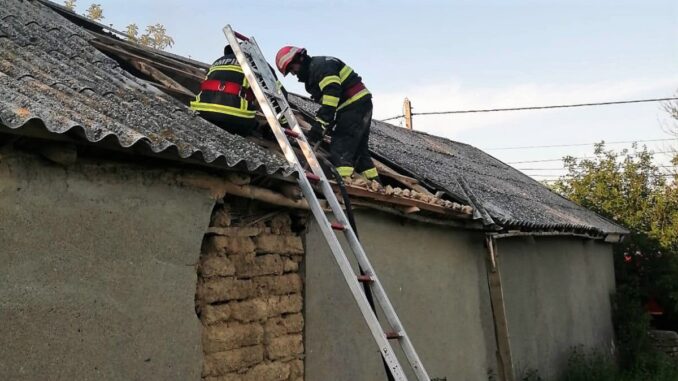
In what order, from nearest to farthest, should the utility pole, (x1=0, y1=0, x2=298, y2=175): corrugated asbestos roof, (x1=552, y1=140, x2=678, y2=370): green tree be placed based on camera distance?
(x1=0, y1=0, x2=298, y2=175): corrugated asbestos roof → (x1=552, y1=140, x2=678, y2=370): green tree → the utility pole

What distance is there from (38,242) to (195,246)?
0.98 m

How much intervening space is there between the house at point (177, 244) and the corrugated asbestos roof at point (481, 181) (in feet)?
0.47

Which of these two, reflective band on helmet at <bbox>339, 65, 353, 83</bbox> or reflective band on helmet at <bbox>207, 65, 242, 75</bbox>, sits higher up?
reflective band on helmet at <bbox>339, 65, 353, 83</bbox>

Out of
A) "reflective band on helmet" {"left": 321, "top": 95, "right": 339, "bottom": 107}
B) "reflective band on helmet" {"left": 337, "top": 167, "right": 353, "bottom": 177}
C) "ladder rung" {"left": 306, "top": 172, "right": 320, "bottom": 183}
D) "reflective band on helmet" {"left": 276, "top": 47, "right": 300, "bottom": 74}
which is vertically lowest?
"ladder rung" {"left": 306, "top": 172, "right": 320, "bottom": 183}

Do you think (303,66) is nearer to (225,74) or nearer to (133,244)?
(225,74)

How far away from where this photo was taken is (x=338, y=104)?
5.88 meters

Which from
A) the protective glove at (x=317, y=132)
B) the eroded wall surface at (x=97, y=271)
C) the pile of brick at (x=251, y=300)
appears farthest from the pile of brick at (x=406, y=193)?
the eroded wall surface at (x=97, y=271)

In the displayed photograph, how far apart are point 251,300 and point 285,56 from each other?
8.07 ft

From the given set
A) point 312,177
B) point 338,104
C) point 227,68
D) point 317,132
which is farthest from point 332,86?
point 312,177

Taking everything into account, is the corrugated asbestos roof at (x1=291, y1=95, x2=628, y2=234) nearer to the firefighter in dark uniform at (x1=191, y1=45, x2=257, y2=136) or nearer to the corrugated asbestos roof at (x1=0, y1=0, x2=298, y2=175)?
the firefighter in dark uniform at (x1=191, y1=45, x2=257, y2=136)

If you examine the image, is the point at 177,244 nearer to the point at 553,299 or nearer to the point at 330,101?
the point at 330,101

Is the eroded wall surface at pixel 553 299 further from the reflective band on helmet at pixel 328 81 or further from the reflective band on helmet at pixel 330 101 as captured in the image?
the reflective band on helmet at pixel 328 81

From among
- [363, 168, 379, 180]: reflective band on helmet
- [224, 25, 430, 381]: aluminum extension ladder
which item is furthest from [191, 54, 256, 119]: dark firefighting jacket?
[363, 168, 379, 180]: reflective band on helmet

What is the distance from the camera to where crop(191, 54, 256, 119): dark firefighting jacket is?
15.6 ft
